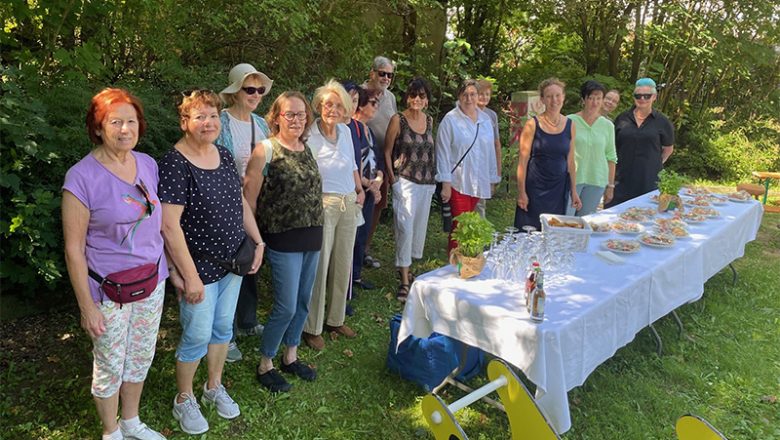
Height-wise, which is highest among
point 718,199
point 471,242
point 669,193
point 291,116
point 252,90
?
point 252,90

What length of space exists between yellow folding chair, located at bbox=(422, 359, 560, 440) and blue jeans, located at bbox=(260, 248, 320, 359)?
3.57ft

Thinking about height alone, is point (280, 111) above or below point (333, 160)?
above

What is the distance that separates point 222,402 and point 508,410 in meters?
1.53

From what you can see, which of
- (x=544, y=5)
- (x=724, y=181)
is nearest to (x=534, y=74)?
(x=544, y=5)

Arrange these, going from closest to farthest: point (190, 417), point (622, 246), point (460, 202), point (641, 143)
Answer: point (190, 417)
point (622, 246)
point (460, 202)
point (641, 143)

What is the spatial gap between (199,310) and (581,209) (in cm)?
382

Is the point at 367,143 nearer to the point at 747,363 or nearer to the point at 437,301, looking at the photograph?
the point at 437,301

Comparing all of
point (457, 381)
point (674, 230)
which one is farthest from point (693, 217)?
point (457, 381)

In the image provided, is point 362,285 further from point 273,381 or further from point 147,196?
point 147,196

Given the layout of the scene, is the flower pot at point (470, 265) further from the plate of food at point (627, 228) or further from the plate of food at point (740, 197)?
the plate of food at point (740, 197)

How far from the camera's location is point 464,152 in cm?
466

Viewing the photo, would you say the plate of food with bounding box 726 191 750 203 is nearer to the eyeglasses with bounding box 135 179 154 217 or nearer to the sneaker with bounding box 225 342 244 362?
the sneaker with bounding box 225 342 244 362

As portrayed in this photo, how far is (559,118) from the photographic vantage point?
436 cm

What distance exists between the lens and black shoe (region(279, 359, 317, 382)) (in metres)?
3.42
